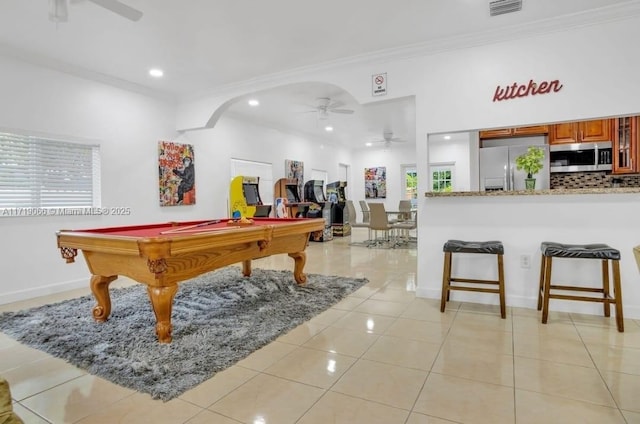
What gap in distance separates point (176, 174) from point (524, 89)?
15.9 feet

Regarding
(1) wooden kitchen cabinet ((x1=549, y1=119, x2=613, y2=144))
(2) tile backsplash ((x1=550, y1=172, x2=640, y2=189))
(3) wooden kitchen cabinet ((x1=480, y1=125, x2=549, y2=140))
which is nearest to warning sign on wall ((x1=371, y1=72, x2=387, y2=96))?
(3) wooden kitchen cabinet ((x1=480, y1=125, x2=549, y2=140))

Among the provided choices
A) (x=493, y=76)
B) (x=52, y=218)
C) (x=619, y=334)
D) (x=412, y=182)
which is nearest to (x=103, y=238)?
(x=52, y=218)

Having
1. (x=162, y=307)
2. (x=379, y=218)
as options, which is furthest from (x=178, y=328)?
(x=379, y=218)

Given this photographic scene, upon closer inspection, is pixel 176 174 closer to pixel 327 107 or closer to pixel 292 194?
pixel 327 107

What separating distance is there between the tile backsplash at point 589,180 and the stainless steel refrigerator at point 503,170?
0.26 metres

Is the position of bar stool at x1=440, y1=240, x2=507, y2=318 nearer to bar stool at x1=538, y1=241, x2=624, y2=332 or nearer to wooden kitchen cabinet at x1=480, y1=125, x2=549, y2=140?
bar stool at x1=538, y1=241, x2=624, y2=332

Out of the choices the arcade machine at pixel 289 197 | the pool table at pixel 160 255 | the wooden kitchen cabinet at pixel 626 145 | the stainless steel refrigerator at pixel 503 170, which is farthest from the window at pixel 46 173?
the wooden kitchen cabinet at pixel 626 145

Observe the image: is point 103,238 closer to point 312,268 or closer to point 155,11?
point 155,11

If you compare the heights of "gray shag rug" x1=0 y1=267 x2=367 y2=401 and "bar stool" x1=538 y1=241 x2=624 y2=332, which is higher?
"bar stool" x1=538 y1=241 x2=624 y2=332

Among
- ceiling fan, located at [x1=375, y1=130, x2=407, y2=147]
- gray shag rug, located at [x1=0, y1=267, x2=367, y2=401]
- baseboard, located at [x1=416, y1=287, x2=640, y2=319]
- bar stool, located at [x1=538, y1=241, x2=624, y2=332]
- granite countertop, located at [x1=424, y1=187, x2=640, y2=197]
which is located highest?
ceiling fan, located at [x1=375, y1=130, x2=407, y2=147]

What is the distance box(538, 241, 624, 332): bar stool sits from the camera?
106 inches

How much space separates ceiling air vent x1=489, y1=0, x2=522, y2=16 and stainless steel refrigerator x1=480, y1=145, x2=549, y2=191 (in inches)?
128

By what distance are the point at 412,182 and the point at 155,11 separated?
9.39 m

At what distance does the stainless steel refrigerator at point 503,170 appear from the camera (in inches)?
227
